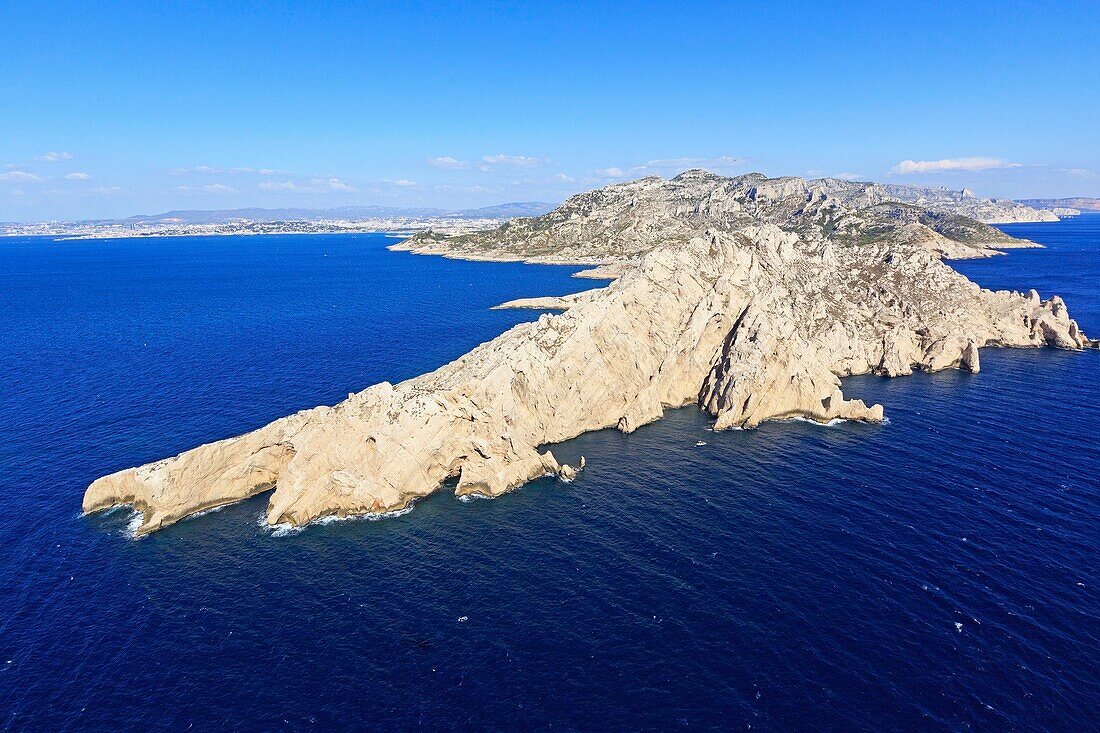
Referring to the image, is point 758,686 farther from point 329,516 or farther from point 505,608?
point 329,516

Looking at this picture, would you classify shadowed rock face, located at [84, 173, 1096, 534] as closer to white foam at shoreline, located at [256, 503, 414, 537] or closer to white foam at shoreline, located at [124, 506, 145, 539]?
white foam at shoreline, located at [256, 503, 414, 537]

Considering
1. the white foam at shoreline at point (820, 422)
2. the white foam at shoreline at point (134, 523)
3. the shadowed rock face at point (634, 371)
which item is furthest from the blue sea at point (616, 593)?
the shadowed rock face at point (634, 371)

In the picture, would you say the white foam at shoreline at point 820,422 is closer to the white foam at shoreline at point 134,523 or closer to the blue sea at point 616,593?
the blue sea at point 616,593

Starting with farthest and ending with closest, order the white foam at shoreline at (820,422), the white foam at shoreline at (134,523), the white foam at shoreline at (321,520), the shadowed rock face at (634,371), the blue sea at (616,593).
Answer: the white foam at shoreline at (820,422) < the shadowed rock face at (634,371) < the white foam at shoreline at (321,520) < the white foam at shoreline at (134,523) < the blue sea at (616,593)

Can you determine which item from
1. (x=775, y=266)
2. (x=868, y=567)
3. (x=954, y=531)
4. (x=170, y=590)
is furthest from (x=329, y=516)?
(x=775, y=266)

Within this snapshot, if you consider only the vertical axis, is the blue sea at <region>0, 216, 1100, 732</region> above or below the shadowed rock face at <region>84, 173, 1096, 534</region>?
below

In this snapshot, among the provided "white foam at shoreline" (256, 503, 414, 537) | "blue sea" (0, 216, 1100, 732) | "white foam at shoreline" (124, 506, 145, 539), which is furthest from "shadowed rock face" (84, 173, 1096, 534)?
"blue sea" (0, 216, 1100, 732)

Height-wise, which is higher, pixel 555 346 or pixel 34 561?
pixel 555 346
